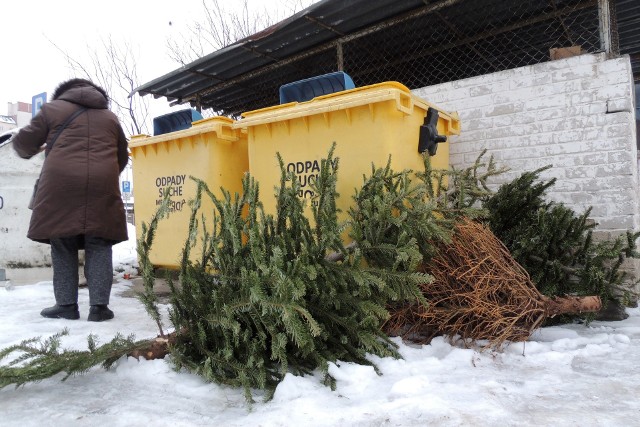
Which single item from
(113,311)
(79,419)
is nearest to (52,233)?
(113,311)

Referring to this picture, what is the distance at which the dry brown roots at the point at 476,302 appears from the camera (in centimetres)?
237

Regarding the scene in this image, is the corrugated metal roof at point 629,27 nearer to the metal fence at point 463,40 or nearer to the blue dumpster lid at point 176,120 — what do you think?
the metal fence at point 463,40

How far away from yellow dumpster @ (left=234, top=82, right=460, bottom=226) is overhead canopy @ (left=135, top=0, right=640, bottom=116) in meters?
1.89

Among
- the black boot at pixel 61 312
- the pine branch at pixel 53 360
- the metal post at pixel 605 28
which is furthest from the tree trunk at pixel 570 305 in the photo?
the black boot at pixel 61 312

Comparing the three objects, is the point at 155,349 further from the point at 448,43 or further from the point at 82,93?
the point at 448,43

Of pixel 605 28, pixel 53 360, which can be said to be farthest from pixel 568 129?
pixel 53 360

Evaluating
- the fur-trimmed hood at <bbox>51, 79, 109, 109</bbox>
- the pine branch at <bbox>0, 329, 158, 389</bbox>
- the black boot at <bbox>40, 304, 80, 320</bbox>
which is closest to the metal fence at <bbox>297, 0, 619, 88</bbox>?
the fur-trimmed hood at <bbox>51, 79, 109, 109</bbox>

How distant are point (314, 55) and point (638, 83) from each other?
5.75m

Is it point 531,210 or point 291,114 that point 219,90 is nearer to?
point 291,114

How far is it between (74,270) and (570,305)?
3.13 metres

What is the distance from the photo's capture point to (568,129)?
12.1ft

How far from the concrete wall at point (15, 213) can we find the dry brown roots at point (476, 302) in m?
3.77

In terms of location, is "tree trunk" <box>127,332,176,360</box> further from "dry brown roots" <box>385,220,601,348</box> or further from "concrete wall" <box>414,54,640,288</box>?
"concrete wall" <box>414,54,640,288</box>

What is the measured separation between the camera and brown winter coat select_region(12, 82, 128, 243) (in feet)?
9.66
